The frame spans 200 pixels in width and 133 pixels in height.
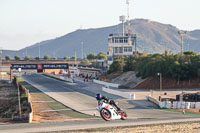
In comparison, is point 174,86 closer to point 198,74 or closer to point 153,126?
point 198,74

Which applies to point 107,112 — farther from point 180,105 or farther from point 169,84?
point 169,84

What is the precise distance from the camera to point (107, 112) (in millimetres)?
23812

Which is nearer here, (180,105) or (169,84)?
(180,105)

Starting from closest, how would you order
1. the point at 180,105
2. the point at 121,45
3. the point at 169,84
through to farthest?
the point at 180,105, the point at 169,84, the point at 121,45

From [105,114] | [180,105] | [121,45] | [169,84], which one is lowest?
[180,105]

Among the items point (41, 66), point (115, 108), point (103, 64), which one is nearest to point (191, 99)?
point (115, 108)

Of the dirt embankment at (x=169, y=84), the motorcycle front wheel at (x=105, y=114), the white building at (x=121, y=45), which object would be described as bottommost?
the dirt embankment at (x=169, y=84)

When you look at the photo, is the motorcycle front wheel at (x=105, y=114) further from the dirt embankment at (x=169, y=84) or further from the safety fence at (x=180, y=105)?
the dirt embankment at (x=169, y=84)

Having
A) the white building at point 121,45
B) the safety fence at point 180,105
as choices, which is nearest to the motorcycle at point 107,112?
the safety fence at point 180,105

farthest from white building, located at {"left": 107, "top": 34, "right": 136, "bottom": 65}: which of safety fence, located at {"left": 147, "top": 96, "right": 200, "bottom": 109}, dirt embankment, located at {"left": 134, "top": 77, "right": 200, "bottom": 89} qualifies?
safety fence, located at {"left": 147, "top": 96, "right": 200, "bottom": 109}

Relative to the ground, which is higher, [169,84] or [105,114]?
[105,114]

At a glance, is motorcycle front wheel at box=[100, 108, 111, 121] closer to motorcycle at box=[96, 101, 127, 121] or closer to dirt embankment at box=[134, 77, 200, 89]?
motorcycle at box=[96, 101, 127, 121]

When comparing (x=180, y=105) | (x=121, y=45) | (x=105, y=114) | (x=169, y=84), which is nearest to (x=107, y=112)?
(x=105, y=114)

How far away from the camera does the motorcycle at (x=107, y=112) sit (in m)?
23.0
